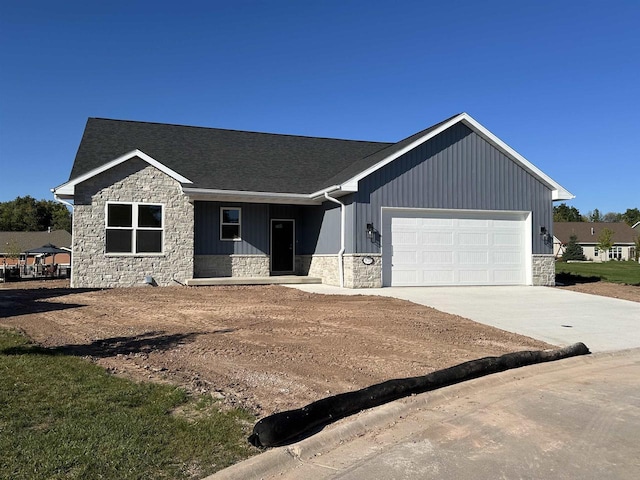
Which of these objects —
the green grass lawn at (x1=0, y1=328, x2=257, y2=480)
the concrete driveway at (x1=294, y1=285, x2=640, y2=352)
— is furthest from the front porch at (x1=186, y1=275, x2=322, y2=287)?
the green grass lawn at (x1=0, y1=328, x2=257, y2=480)

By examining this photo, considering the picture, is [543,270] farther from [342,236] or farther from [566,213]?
[566,213]

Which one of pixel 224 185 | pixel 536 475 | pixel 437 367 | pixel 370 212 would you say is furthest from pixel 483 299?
pixel 536 475

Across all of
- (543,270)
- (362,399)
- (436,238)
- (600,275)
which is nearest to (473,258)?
(436,238)

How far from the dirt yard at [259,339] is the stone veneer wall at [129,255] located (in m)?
2.99

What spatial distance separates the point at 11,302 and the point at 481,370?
35.5 ft

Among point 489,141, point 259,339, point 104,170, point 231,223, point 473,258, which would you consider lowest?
point 259,339

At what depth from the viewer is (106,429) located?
3.96m

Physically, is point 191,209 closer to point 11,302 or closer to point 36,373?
point 11,302

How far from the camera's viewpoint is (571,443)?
13.6ft

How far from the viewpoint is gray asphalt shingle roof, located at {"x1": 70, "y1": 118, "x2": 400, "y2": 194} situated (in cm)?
1773

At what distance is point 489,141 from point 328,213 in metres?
6.02

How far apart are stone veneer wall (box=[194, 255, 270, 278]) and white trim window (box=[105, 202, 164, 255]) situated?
6.32 ft

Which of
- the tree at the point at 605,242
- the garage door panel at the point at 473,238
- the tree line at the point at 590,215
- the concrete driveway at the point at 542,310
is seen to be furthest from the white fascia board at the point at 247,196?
the tree line at the point at 590,215

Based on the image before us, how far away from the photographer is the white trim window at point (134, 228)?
634 inches
